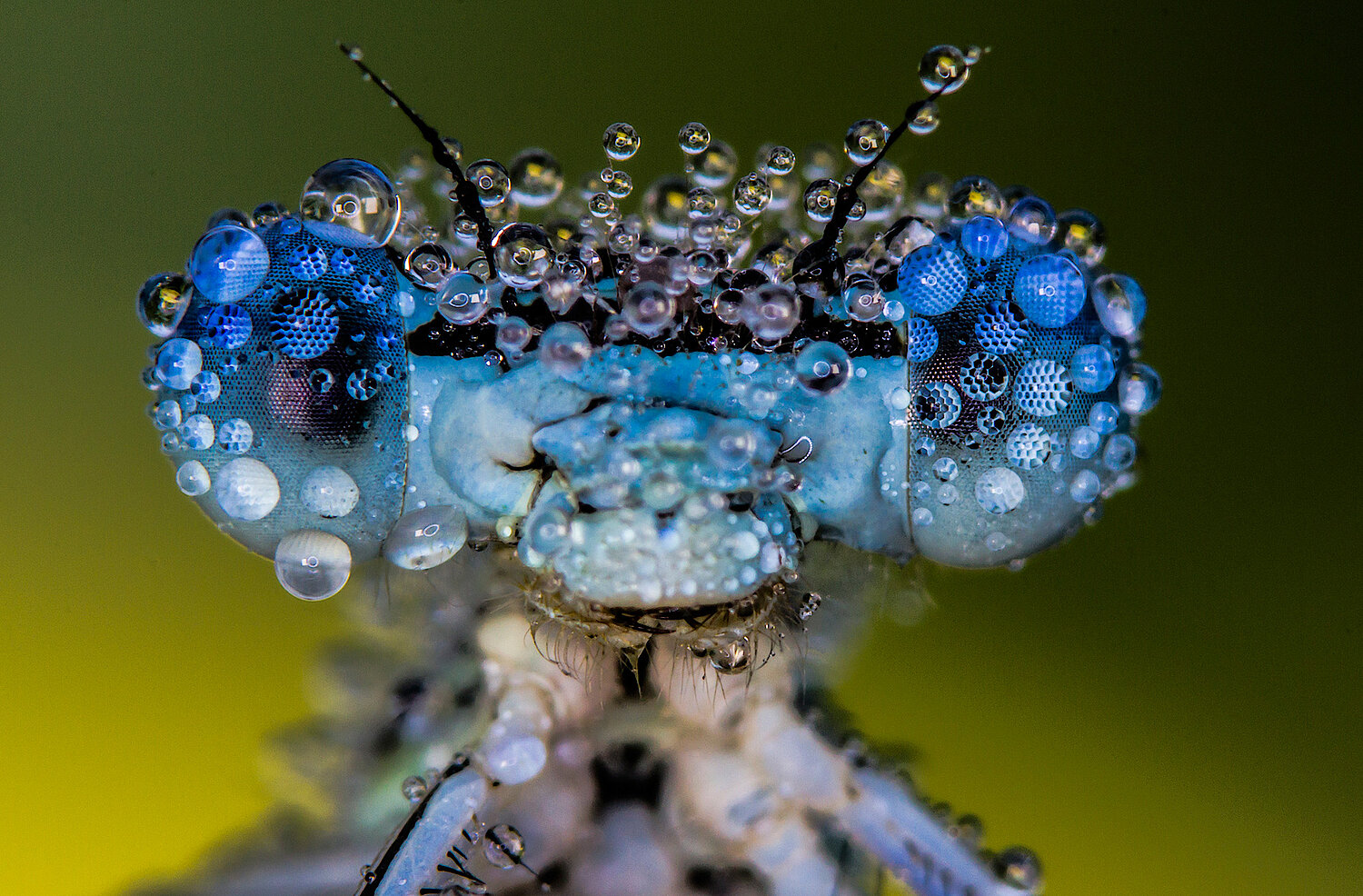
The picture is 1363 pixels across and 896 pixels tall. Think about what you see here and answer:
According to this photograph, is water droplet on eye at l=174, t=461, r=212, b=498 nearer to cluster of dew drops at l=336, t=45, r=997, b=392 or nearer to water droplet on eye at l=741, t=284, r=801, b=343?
cluster of dew drops at l=336, t=45, r=997, b=392

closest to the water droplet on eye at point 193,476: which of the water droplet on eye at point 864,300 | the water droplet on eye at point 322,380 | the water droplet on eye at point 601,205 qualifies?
the water droplet on eye at point 322,380

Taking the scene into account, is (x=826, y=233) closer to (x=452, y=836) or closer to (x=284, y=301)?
(x=284, y=301)

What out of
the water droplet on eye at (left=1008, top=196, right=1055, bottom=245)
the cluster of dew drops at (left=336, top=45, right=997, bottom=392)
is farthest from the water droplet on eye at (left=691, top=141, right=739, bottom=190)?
the water droplet on eye at (left=1008, top=196, right=1055, bottom=245)

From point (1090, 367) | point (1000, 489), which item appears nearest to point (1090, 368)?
point (1090, 367)

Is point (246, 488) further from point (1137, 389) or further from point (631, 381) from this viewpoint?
point (1137, 389)

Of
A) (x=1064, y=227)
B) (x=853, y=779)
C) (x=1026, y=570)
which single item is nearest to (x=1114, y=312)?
(x=1064, y=227)

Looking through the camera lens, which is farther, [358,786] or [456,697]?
[358,786]
